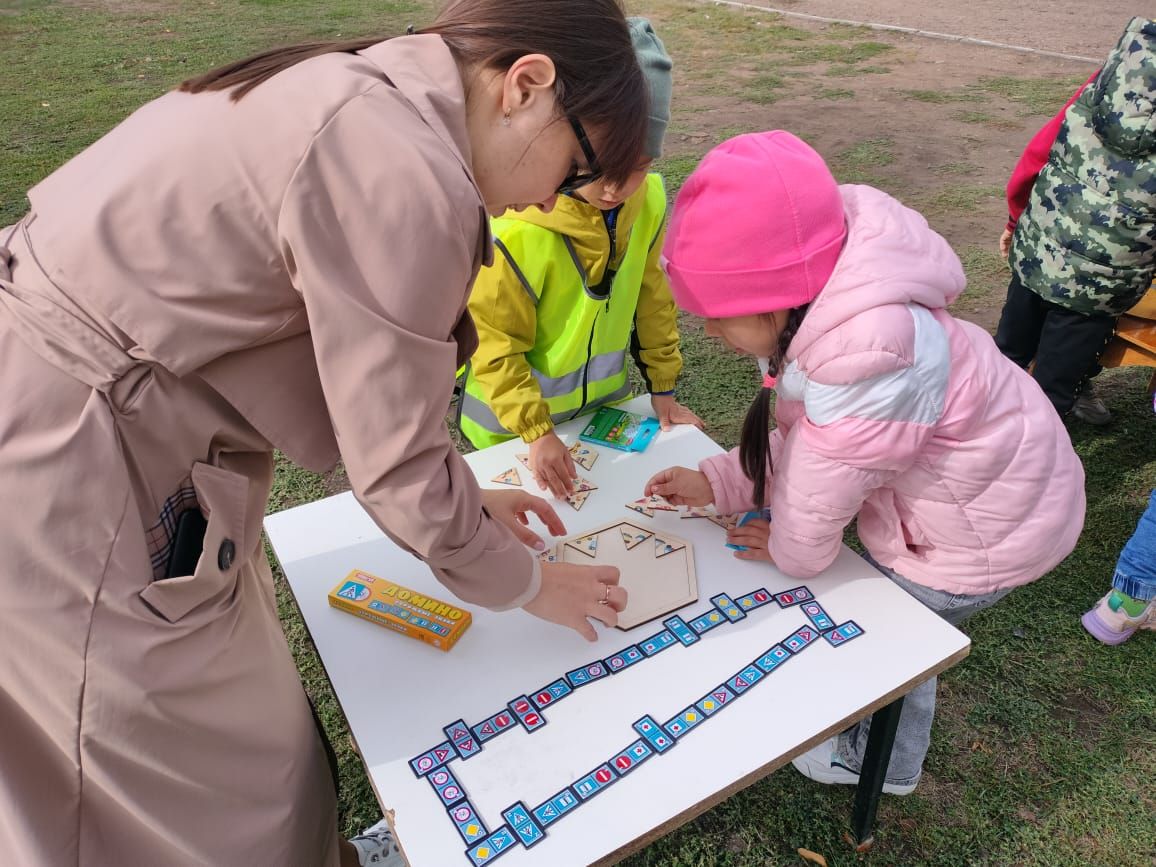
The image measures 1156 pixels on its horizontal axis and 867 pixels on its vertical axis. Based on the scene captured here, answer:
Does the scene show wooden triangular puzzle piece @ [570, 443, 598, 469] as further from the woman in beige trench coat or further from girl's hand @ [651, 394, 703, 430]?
the woman in beige trench coat

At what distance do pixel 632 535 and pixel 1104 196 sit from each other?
2.04m

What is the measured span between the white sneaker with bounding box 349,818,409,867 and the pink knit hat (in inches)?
51.1

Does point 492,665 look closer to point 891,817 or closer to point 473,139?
point 473,139

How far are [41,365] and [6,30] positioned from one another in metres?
10.8

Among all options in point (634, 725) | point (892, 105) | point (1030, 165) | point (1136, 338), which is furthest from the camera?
point (892, 105)

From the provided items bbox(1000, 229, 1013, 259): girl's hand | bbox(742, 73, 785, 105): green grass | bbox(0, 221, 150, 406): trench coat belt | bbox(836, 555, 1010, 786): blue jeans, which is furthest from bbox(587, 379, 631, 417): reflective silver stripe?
bbox(742, 73, 785, 105): green grass

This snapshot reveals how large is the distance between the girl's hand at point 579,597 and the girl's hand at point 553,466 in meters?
0.38

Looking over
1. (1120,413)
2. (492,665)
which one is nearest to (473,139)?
(492,665)

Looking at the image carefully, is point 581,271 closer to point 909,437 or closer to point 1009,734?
point 909,437

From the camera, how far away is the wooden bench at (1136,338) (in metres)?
2.78

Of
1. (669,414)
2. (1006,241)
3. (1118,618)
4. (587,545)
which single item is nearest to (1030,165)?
(1006,241)

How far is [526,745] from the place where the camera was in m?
1.22

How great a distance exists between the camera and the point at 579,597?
4.33 ft

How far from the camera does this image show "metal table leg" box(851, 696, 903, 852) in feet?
5.31
